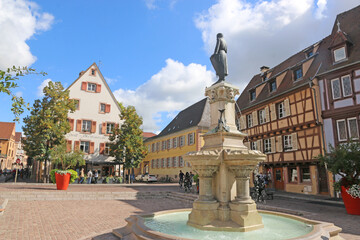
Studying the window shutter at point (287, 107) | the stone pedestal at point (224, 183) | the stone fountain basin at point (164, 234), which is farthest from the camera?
the window shutter at point (287, 107)

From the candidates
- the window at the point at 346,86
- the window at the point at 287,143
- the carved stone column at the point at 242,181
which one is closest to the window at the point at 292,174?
the window at the point at 287,143

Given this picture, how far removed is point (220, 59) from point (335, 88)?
42.9 feet

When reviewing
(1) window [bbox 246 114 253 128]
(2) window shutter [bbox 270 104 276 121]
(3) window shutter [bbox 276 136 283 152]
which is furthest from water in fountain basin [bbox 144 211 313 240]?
(1) window [bbox 246 114 253 128]

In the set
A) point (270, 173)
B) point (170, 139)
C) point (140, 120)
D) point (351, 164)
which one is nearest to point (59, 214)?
point (351, 164)

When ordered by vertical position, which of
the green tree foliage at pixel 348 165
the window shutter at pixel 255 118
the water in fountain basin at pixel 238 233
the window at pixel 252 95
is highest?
the window at pixel 252 95

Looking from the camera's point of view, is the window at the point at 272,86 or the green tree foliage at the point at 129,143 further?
the green tree foliage at the point at 129,143

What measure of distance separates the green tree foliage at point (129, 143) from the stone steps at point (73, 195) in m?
11.2

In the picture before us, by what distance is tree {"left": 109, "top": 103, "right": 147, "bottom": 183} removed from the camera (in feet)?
93.8

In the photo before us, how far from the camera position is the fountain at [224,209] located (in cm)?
571

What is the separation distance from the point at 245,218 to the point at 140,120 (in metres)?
25.0

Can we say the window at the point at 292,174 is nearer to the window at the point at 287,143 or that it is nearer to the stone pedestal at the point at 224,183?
the window at the point at 287,143

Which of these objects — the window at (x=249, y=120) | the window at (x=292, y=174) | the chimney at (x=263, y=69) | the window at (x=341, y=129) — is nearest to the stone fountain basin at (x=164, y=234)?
the window at (x=341, y=129)

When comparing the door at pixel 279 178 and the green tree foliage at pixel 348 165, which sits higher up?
the green tree foliage at pixel 348 165

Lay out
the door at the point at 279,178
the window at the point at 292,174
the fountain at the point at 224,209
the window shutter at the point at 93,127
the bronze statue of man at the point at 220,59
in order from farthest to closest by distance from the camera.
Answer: the window shutter at the point at 93,127, the door at the point at 279,178, the window at the point at 292,174, the bronze statue of man at the point at 220,59, the fountain at the point at 224,209
